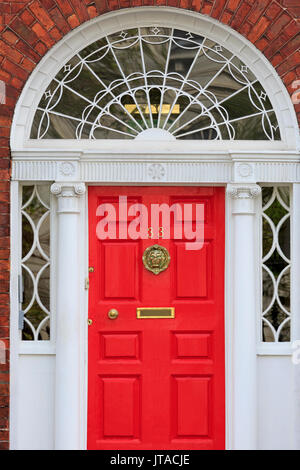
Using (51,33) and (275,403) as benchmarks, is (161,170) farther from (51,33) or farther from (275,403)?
(275,403)

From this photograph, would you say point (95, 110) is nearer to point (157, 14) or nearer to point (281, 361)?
point (157, 14)

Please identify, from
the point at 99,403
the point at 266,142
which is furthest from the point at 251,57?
the point at 99,403

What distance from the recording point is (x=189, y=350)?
252 inches

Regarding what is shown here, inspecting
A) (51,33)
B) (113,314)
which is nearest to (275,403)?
(113,314)

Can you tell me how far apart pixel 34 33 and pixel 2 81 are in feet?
1.45

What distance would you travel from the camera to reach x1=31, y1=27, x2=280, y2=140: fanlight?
249 inches

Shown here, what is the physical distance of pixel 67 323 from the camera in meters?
6.20

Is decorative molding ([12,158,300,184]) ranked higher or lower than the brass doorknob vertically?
higher

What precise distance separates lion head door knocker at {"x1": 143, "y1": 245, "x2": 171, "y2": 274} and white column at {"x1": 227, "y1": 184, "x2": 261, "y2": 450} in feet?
1.82

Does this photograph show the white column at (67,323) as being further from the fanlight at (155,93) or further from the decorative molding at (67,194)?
the fanlight at (155,93)

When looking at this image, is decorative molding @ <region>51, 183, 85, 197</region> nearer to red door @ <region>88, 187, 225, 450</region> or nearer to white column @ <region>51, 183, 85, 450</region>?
white column @ <region>51, 183, 85, 450</region>

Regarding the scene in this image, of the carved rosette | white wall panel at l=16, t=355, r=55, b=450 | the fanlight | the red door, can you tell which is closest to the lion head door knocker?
the red door

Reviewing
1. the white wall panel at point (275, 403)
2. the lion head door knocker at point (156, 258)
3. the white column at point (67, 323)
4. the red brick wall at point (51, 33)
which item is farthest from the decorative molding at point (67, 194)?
the white wall panel at point (275, 403)

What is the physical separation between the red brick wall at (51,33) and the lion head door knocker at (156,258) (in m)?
1.09
